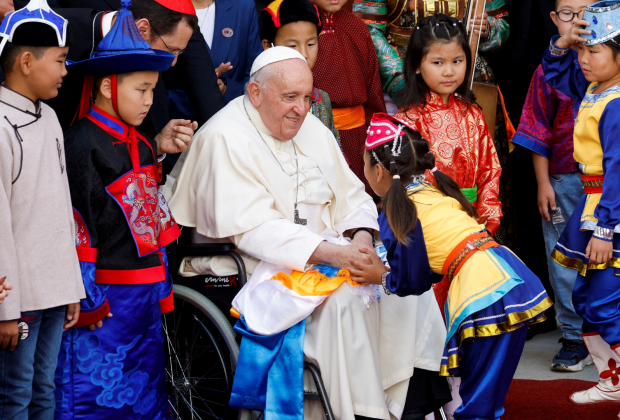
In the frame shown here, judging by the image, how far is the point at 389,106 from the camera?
492cm

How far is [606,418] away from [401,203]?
188 cm

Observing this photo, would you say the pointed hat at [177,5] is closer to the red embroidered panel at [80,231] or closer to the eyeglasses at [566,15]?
the red embroidered panel at [80,231]

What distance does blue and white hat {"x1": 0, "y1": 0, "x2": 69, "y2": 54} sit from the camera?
97.7 inches

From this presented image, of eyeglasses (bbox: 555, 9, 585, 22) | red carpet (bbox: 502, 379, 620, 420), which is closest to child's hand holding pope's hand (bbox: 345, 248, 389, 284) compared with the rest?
red carpet (bbox: 502, 379, 620, 420)

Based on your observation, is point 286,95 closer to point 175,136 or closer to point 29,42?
point 175,136

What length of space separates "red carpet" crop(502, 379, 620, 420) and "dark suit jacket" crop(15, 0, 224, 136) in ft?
7.63

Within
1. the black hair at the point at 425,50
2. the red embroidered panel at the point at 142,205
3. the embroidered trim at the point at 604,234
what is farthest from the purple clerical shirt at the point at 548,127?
the red embroidered panel at the point at 142,205

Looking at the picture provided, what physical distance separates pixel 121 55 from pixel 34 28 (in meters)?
0.39

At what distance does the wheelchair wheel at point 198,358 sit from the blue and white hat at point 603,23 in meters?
2.30

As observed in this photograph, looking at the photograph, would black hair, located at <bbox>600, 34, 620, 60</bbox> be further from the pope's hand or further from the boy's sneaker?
the pope's hand

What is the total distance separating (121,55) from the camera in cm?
284

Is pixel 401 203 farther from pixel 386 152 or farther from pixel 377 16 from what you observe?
pixel 377 16

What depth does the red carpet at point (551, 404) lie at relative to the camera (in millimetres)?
3881

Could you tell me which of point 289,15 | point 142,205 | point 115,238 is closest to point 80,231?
point 115,238
